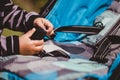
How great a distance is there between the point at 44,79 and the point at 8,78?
0.55 ft

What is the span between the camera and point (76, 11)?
7.84ft

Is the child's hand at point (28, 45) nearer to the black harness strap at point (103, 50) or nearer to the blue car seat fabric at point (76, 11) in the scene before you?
the black harness strap at point (103, 50)

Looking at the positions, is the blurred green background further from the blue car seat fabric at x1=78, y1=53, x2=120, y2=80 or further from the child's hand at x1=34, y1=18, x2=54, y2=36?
the blue car seat fabric at x1=78, y1=53, x2=120, y2=80

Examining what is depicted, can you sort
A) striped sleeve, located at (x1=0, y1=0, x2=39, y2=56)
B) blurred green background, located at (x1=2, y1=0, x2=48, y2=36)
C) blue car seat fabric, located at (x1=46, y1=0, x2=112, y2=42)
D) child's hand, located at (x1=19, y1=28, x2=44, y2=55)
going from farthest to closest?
blurred green background, located at (x1=2, y1=0, x2=48, y2=36) → blue car seat fabric, located at (x1=46, y1=0, x2=112, y2=42) → striped sleeve, located at (x1=0, y1=0, x2=39, y2=56) → child's hand, located at (x1=19, y1=28, x2=44, y2=55)

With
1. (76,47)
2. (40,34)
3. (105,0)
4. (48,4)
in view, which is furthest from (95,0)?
(40,34)

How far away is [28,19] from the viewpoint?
6.85 ft

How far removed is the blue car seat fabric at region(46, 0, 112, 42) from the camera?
7.67ft

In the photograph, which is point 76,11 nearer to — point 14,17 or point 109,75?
point 14,17

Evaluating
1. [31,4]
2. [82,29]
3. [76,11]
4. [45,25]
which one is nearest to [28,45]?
[45,25]

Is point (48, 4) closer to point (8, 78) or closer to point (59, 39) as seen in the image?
point (59, 39)

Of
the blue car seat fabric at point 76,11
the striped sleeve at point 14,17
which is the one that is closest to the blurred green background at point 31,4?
the blue car seat fabric at point 76,11

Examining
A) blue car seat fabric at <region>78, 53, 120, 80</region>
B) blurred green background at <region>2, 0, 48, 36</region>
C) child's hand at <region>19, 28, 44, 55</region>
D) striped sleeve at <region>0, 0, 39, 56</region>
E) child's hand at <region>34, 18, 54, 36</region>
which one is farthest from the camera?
blurred green background at <region>2, 0, 48, 36</region>

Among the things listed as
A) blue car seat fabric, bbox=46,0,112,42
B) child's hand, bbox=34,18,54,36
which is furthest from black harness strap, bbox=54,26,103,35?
blue car seat fabric, bbox=46,0,112,42

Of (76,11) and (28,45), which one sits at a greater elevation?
(76,11)
